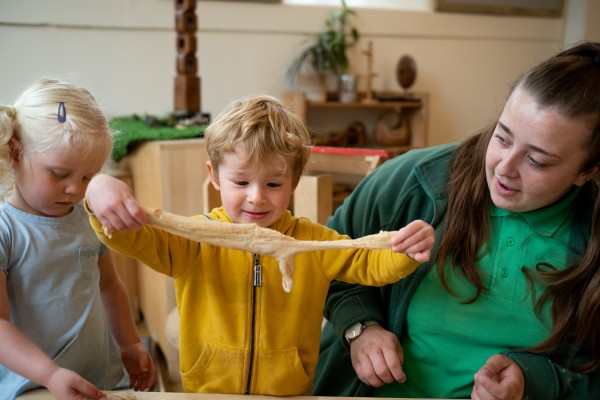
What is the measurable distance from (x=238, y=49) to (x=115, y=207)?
303cm

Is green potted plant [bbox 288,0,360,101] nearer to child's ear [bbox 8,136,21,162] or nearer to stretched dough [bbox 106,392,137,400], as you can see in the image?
child's ear [bbox 8,136,21,162]

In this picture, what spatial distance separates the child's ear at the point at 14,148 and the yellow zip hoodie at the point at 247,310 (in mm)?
352

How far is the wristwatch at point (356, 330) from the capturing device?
1.09 m

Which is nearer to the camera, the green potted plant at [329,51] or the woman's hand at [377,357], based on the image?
the woman's hand at [377,357]

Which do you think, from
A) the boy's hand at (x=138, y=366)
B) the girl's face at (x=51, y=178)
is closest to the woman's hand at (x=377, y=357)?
the boy's hand at (x=138, y=366)

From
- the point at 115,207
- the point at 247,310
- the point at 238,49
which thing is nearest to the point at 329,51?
the point at 238,49

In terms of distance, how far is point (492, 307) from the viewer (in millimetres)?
1063

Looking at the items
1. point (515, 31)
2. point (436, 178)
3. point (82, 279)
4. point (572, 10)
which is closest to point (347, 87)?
point (515, 31)

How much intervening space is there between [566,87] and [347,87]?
2920 mm

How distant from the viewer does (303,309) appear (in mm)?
926

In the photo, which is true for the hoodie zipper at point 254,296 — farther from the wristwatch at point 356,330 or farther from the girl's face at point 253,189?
the wristwatch at point 356,330

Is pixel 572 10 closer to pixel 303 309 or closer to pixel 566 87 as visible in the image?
pixel 566 87

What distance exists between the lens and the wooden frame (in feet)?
13.9

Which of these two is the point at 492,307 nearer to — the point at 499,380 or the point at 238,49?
the point at 499,380
